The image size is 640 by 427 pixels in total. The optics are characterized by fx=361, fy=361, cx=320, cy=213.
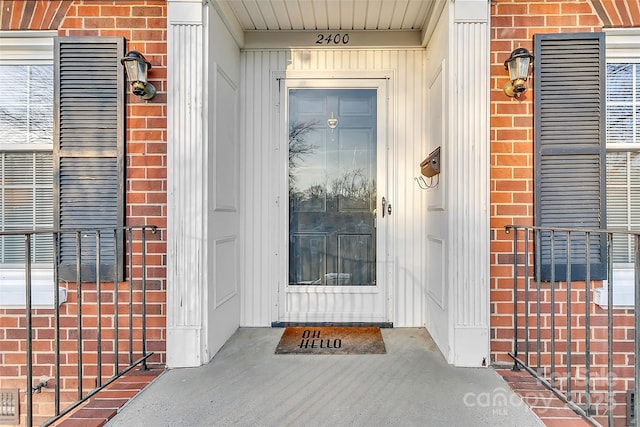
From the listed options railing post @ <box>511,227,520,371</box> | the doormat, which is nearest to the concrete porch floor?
the doormat

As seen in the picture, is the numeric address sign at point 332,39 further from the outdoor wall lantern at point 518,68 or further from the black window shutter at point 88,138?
the black window shutter at point 88,138

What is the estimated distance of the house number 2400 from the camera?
2871 millimetres

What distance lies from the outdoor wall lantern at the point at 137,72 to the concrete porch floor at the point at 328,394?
1.71 meters

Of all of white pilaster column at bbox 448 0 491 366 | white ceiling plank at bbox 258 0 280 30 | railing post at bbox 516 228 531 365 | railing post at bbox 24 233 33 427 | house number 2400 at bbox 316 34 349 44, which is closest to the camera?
railing post at bbox 24 233 33 427

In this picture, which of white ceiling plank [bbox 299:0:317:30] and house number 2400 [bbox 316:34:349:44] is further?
house number 2400 [bbox 316:34:349:44]

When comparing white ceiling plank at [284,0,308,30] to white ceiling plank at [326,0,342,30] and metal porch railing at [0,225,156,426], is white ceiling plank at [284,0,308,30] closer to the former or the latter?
white ceiling plank at [326,0,342,30]

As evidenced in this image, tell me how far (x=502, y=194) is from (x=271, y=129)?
1.78 m

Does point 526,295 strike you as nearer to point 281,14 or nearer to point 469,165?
point 469,165

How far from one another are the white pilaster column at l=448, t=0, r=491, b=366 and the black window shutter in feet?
6.86

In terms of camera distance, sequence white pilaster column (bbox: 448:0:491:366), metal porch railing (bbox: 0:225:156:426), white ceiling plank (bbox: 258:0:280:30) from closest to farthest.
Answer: white pilaster column (bbox: 448:0:491:366) < metal porch railing (bbox: 0:225:156:426) < white ceiling plank (bbox: 258:0:280:30)

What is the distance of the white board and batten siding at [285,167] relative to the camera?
9.53 ft

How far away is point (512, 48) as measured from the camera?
7.47ft

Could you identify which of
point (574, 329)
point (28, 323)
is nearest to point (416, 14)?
point (574, 329)

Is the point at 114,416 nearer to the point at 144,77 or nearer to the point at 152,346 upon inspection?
the point at 152,346
